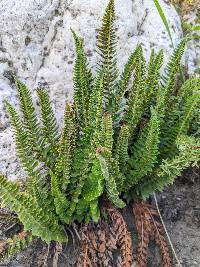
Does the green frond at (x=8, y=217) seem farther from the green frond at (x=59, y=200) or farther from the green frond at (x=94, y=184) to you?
the green frond at (x=94, y=184)

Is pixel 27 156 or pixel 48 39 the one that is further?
pixel 48 39

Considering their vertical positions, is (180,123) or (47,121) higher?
(180,123)

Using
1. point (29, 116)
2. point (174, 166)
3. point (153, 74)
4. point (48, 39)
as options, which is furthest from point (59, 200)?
point (48, 39)

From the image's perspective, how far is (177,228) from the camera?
3076 millimetres

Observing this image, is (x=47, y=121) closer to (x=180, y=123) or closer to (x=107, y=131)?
(x=107, y=131)

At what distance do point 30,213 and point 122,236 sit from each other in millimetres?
629

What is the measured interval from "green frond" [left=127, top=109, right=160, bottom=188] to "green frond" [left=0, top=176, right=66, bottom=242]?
1.80 feet

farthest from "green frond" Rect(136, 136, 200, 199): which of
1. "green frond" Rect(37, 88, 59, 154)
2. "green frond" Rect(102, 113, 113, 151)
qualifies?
"green frond" Rect(37, 88, 59, 154)

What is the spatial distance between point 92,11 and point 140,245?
1694 millimetres

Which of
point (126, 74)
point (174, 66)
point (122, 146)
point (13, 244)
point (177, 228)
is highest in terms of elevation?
point (174, 66)

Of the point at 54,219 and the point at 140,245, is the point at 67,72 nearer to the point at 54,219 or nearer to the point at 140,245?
the point at 54,219

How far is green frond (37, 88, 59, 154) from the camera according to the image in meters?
2.67

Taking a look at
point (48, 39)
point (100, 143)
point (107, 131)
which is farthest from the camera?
point (48, 39)

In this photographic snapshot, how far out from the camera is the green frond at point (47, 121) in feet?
8.77
